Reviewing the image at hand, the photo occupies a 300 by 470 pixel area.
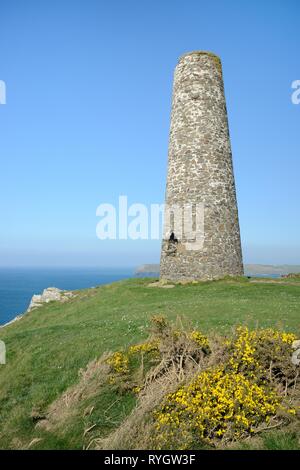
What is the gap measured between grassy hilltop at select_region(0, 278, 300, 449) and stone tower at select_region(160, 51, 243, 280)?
2.82 metres

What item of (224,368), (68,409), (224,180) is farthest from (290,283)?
(68,409)

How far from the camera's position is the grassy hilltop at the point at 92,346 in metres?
10.2

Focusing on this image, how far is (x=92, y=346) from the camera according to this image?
15508mm

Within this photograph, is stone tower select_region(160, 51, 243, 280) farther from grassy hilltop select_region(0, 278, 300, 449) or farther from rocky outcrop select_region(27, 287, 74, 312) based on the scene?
rocky outcrop select_region(27, 287, 74, 312)

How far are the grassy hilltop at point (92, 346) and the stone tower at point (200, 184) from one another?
111 inches

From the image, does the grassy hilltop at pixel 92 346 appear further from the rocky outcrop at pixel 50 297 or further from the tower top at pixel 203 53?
the tower top at pixel 203 53

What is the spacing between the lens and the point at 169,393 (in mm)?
10039

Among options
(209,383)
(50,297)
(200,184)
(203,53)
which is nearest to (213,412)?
(209,383)

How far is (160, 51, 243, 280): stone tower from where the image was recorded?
1286 inches

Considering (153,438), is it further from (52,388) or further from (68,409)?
(52,388)
